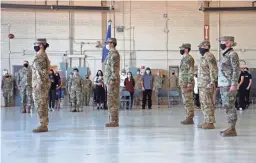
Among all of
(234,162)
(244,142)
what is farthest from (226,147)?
(234,162)

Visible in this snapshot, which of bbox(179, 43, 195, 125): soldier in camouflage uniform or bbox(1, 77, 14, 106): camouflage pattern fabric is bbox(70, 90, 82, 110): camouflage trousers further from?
bbox(179, 43, 195, 125): soldier in camouflage uniform

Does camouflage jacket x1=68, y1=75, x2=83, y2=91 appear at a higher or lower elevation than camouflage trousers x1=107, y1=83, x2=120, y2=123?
higher

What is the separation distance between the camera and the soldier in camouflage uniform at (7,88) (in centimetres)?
1541

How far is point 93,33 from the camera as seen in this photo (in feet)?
55.3

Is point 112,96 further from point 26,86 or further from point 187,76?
point 26,86

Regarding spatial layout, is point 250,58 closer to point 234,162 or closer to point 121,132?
point 121,132

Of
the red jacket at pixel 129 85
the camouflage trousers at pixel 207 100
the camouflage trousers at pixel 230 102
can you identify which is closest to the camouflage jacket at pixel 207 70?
the camouflage trousers at pixel 207 100

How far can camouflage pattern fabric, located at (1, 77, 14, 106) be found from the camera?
607 inches

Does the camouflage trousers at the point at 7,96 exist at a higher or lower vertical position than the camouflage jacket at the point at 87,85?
lower

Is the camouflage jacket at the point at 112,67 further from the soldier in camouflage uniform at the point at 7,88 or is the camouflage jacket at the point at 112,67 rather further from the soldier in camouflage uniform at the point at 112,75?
the soldier in camouflage uniform at the point at 7,88

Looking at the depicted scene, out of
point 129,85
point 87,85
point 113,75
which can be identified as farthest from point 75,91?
point 113,75

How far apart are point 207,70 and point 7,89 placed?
10.8 metres

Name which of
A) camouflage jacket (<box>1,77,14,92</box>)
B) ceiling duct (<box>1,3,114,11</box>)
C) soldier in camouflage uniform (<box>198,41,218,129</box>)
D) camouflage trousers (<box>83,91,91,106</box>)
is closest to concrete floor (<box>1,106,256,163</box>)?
soldier in camouflage uniform (<box>198,41,218,129</box>)

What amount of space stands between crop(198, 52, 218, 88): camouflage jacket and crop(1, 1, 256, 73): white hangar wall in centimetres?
1013
